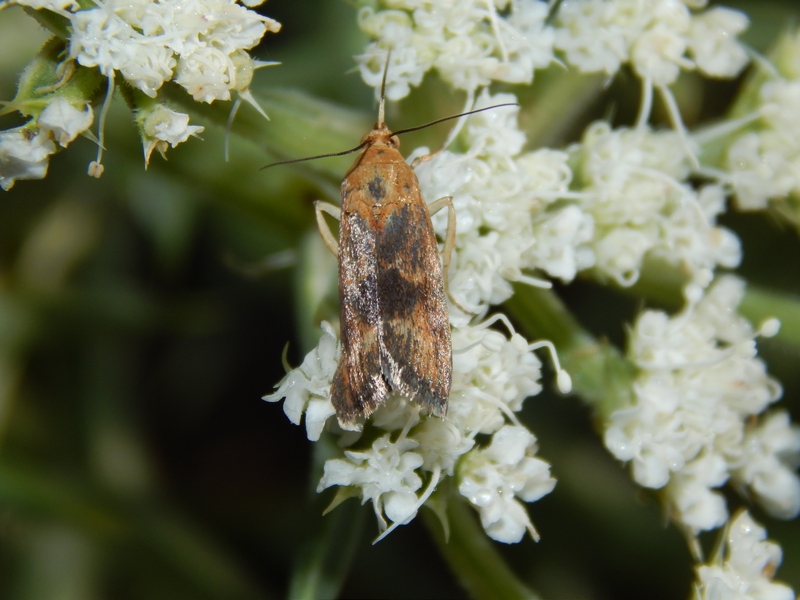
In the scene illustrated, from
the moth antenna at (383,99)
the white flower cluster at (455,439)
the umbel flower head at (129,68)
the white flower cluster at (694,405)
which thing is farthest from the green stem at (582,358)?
the umbel flower head at (129,68)

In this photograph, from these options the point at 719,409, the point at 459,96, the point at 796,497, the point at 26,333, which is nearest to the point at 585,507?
the point at 796,497

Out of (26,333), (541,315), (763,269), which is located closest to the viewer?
(541,315)

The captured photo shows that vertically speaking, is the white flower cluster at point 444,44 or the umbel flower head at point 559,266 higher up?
the white flower cluster at point 444,44

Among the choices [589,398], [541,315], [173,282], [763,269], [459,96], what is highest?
[459,96]

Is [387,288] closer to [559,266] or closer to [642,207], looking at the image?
[559,266]

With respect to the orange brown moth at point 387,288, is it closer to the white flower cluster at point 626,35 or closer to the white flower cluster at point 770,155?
the white flower cluster at point 626,35

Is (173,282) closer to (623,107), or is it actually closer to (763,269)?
(623,107)

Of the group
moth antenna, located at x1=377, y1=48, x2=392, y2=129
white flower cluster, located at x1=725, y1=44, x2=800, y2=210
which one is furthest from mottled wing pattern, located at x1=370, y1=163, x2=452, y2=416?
white flower cluster, located at x1=725, y1=44, x2=800, y2=210
